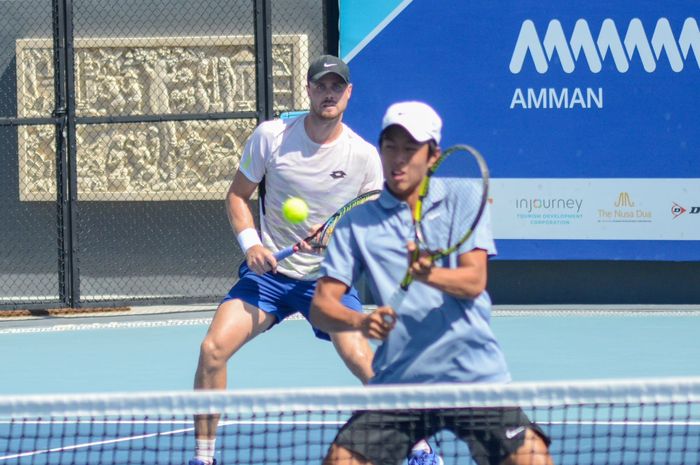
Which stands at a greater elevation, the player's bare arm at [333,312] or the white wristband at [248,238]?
the white wristband at [248,238]

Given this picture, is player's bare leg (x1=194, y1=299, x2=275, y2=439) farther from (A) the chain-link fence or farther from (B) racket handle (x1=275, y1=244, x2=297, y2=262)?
(A) the chain-link fence

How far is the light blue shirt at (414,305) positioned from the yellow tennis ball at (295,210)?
1861mm

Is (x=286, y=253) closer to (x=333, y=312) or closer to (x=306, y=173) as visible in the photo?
(x=306, y=173)

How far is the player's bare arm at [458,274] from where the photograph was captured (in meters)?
3.41

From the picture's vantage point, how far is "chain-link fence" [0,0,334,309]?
11.5 metres

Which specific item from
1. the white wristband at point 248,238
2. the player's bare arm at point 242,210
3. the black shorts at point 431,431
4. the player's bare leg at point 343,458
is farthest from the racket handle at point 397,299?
the white wristband at point 248,238

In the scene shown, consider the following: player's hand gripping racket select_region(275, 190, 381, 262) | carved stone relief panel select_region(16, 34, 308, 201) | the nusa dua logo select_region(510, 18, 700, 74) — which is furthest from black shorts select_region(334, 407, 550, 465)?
carved stone relief panel select_region(16, 34, 308, 201)

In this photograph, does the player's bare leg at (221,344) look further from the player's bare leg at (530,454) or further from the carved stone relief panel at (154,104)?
the carved stone relief panel at (154,104)

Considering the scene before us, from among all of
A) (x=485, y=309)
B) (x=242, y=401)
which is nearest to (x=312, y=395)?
(x=242, y=401)

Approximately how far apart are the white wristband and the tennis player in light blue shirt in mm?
1704

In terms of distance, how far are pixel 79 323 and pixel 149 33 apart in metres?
2.55

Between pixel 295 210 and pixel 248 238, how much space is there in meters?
0.26

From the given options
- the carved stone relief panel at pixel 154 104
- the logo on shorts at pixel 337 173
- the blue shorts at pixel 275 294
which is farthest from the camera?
the carved stone relief panel at pixel 154 104

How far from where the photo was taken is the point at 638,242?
10883mm
